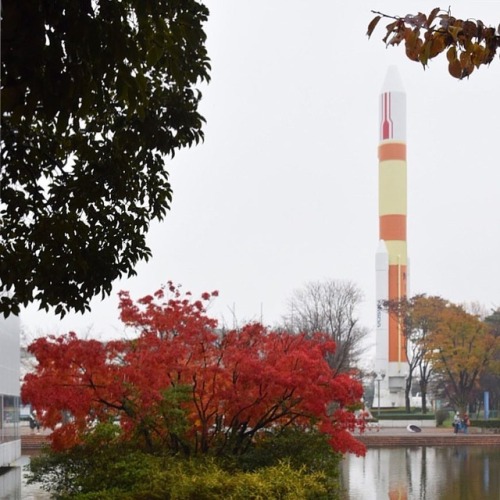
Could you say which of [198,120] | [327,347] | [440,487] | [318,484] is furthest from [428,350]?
[198,120]

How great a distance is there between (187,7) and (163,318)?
7835 mm

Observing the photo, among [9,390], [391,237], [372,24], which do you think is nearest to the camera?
[372,24]

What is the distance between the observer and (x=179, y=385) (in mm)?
14789

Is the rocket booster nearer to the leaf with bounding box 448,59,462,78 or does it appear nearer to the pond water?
the pond water

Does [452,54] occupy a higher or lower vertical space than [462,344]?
higher

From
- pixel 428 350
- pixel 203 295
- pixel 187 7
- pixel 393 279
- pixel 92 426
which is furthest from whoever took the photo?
pixel 393 279

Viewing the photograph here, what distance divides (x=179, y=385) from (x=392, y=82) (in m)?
52.4

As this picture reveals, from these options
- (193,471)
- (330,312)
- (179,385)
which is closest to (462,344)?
(330,312)

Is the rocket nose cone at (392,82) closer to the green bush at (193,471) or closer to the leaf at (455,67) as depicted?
the green bush at (193,471)

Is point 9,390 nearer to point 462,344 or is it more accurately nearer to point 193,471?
point 193,471

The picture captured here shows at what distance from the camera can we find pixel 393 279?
205 feet

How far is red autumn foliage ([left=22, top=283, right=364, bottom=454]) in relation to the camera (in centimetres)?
1454

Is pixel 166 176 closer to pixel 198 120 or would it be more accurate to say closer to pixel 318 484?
pixel 198 120

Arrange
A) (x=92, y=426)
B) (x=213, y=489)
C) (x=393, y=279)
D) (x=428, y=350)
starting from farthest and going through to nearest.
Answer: (x=393, y=279) < (x=428, y=350) < (x=92, y=426) < (x=213, y=489)
